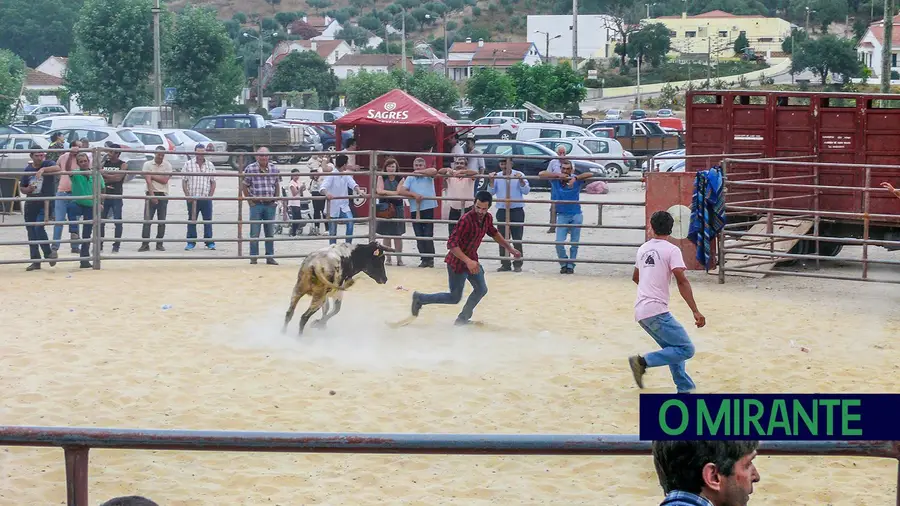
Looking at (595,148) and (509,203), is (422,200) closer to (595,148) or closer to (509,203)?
(509,203)

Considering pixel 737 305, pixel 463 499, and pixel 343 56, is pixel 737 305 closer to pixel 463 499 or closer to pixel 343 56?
pixel 463 499

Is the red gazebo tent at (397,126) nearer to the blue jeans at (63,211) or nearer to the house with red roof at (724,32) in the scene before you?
the blue jeans at (63,211)

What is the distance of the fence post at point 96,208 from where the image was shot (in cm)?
1426

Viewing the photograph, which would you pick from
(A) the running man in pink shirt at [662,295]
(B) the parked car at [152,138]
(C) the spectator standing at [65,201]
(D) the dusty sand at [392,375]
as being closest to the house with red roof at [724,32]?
(B) the parked car at [152,138]

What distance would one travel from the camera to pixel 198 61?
50.9 meters

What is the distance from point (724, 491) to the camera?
2627mm

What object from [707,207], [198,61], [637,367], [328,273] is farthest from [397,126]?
[198,61]

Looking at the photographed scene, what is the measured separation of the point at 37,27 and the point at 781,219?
339 feet

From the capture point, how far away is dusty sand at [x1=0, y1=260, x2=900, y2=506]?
6574 mm

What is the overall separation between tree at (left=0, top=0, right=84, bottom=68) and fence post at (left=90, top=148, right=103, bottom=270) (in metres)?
97.3

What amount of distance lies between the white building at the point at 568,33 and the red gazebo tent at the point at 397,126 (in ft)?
258

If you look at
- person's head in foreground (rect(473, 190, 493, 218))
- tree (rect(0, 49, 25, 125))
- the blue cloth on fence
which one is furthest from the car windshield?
person's head in foreground (rect(473, 190, 493, 218))

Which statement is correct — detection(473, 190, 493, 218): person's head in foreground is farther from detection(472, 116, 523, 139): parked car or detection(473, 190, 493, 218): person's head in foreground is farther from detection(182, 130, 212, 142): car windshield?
detection(182, 130, 212, 142): car windshield

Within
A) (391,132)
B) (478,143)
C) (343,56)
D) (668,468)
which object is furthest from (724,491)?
(343,56)
